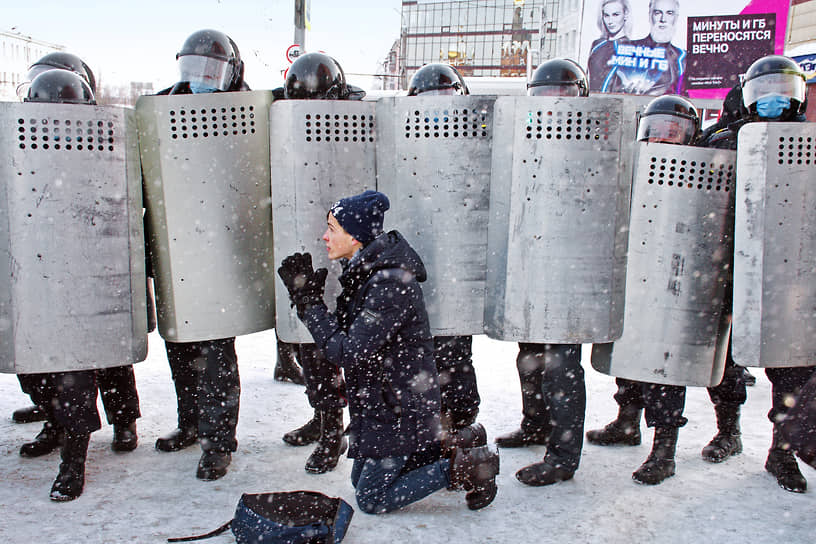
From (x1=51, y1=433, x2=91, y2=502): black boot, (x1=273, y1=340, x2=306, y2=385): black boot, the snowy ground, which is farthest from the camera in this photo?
(x1=273, y1=340, x2=306, y2=385): black boot

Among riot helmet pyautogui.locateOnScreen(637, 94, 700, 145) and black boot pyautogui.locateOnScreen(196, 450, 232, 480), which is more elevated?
riot helmet pyautogui.locateOnScreen(637, 94, 700, 145)

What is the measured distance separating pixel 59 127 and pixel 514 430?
2.47 metres

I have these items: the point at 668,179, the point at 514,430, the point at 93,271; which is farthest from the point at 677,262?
the point at 93,271

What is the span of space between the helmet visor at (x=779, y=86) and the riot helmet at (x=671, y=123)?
27 cm

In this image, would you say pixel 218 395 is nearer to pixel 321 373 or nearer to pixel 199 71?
pixel 321 373

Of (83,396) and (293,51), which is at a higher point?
(293,51)

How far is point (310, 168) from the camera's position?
302 cm

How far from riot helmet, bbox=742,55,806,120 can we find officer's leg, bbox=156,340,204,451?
9.31ft

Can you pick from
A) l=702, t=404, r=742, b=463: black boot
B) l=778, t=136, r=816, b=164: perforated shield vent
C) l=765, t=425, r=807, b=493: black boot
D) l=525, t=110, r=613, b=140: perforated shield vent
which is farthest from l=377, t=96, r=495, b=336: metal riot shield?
l=765, t=425, r=807, b=493: black boot

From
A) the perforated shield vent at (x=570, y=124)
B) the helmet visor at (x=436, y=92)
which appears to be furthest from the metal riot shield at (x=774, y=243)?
the helmet visor at (x=436, y=92)

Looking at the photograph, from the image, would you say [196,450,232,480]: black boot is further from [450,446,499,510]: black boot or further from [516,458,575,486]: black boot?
[516,458,575,486]: black boot

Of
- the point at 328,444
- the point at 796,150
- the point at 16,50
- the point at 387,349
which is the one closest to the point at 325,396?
the point at 328,444

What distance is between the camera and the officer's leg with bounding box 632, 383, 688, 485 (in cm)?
309

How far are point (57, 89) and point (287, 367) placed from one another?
2.20 metres
